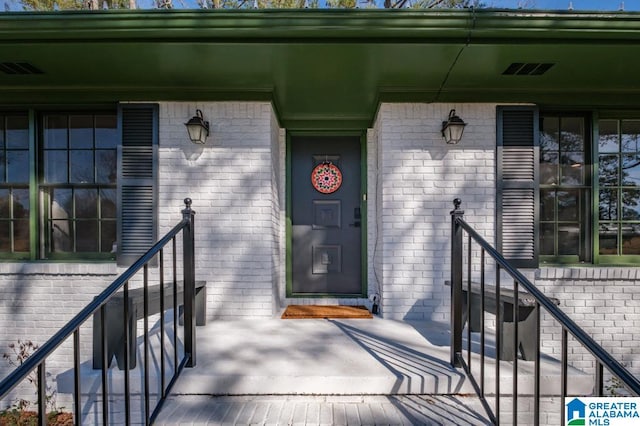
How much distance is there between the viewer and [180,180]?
3184 mm

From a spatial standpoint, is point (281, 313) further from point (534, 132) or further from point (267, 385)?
point (534, 132)


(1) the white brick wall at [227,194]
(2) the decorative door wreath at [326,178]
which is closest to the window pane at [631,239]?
(2) the decorative door wreath at [326,178]

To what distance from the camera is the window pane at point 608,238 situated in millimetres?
3305

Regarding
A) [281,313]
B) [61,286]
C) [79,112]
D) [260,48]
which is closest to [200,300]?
[281,313]

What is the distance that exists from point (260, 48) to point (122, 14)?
91cm

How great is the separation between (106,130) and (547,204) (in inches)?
175

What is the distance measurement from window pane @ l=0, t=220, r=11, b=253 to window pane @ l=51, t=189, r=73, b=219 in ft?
1.49

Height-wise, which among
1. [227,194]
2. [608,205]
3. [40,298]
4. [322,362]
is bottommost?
[322,362]

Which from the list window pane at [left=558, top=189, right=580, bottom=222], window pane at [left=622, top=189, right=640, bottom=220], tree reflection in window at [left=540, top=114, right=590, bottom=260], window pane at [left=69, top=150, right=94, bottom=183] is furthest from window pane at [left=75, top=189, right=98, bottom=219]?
window pane at [left=622, top=189, right=640, bottom=220]

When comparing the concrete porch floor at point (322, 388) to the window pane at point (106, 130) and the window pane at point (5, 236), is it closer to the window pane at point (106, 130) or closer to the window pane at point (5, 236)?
the window pane at point (106, 130)

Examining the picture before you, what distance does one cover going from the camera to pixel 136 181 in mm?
3164

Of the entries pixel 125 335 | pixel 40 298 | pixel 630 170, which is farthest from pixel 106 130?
pixel 630 170

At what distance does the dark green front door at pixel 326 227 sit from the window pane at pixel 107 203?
1.80 metres

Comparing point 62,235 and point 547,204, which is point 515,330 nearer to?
point 547,204
